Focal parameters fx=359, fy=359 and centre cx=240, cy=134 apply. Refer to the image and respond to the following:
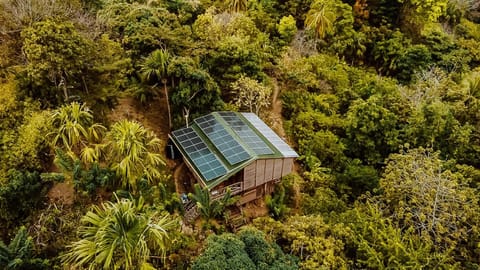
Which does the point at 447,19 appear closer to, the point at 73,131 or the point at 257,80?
the point at 257,80

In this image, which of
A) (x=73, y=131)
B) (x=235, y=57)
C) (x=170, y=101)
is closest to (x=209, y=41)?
(x=235, y=57)

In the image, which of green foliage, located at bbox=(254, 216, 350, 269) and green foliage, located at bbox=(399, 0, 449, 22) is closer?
green foliage, located at bbox=(254, 216, 350, 269)

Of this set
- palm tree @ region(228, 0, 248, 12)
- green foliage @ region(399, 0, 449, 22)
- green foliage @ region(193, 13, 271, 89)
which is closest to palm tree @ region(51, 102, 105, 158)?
green foliage @ region(193, 13, 271, 89)

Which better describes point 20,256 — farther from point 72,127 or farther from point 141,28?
point 141,28

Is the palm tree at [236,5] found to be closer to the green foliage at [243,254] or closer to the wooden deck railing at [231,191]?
the wooden deck railing at [231,191]

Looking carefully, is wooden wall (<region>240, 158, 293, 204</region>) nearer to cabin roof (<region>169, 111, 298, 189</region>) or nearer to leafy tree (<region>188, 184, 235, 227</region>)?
cabin roof (<region>169, 111, 298, 189</region>)

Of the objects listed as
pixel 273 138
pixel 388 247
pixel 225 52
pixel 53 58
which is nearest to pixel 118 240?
pixel 53 58

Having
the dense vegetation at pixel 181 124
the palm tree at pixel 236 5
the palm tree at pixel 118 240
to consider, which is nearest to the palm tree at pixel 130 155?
the dense vegetation at pixel 181 124
